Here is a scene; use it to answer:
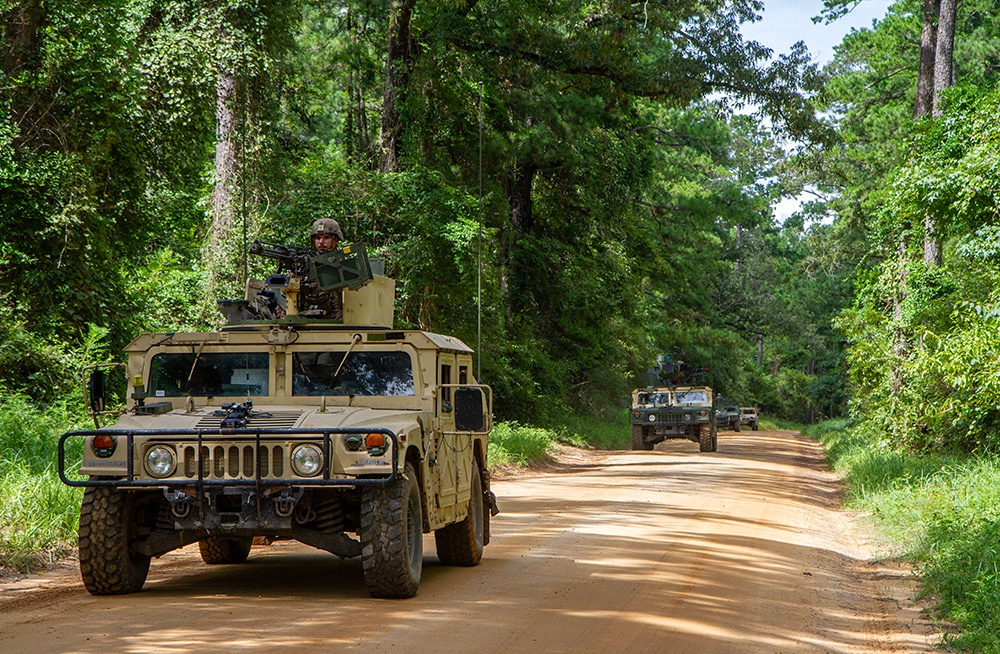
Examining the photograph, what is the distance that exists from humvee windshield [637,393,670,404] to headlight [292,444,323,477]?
25.1 metres

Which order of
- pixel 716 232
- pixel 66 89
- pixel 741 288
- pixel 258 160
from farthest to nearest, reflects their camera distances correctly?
pixel 741 288 < pixel 716 232 < pixel 258 160 < pixel 66 89

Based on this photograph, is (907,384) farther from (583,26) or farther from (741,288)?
(741,288)

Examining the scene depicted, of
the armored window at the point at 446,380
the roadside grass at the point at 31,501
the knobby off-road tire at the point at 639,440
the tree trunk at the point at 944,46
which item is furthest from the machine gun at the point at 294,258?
the knobby off-road tire at the point at 639,440

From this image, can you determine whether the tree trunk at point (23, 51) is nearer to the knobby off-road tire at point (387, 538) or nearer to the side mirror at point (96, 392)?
the side mirror at point (96, 392)

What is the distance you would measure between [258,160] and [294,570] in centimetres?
1229

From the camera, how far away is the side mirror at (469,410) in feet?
26.3

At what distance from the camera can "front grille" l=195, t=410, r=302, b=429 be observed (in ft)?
24.5

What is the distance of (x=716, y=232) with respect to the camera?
57625mm

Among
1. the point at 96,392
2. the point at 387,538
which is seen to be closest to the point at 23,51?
the point at 96,392

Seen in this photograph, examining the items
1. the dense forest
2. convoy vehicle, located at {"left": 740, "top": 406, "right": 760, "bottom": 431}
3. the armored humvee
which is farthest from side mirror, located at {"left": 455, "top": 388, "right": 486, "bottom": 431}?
convoy vehicle, located at {"left": 740, "top": 406, "right": 760, "bottom": 431}

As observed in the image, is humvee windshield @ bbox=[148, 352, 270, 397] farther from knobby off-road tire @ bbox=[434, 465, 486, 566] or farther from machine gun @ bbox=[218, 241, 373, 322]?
knobby off-road tire @ bbox=[434, 465, 486, 566]

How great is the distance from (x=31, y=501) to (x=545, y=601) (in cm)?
501

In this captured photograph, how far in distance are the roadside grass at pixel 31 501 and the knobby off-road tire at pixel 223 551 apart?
1.27 m

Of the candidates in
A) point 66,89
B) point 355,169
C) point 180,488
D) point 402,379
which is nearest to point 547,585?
point 402,379
